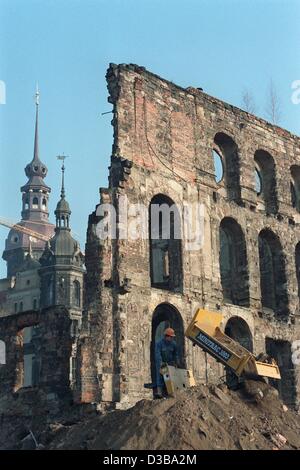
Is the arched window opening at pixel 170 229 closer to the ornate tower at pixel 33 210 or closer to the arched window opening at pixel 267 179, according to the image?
the arched window opening at pixel 267 179

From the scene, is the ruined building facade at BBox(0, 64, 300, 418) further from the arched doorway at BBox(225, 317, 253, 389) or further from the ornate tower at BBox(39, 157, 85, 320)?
the ornate tower at BBox(39, 157, 85, 320)

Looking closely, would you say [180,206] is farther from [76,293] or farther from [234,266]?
[76,293]

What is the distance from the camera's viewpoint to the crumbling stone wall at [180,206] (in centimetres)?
1666

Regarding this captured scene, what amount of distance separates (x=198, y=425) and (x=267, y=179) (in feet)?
40.5

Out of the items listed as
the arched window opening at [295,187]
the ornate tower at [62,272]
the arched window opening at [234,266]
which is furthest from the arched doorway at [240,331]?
the ornate tower at [62,272]

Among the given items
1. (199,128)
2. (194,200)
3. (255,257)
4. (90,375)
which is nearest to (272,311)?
(255,257)

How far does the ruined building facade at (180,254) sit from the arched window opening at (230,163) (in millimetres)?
30

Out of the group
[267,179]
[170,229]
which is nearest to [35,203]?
[267,179]

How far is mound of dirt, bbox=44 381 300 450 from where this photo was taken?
11047 mm

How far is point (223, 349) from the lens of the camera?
13805 millimetres

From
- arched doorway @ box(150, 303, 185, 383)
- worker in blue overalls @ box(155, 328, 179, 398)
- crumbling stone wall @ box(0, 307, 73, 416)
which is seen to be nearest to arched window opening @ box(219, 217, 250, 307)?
arched doorway @ box(150, 303, 185, 383)

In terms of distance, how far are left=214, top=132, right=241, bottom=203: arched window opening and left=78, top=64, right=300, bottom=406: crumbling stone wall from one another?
0.03 metres

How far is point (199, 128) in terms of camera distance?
20359 mm
